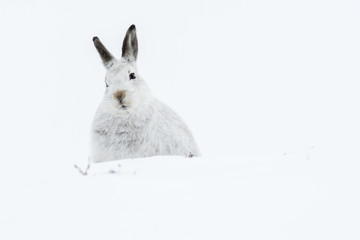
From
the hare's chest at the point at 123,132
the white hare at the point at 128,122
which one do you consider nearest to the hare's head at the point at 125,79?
the white hare at the point at 128,122

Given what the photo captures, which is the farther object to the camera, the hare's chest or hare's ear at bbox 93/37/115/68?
hare's ear at bbox 93/37/115/68

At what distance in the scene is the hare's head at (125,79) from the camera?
6992 millimetres

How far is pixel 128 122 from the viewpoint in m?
7.19

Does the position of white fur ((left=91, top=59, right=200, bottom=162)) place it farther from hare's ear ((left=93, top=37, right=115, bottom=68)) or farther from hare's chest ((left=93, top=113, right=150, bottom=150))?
hare's ear ((left=93, top=37, right=115, bottom=68))

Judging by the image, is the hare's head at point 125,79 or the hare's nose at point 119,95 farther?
the hare's head at point 125,79

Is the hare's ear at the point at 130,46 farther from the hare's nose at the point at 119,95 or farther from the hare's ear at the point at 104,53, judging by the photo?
the hare's nose at the point at 119,95

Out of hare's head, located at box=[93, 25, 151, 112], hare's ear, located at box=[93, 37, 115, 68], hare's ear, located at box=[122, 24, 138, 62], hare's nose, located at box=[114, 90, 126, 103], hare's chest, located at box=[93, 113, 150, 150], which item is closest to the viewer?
hare's nose, located at box=[114, 90, 126, 103]

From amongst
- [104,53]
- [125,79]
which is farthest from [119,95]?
[104,53]

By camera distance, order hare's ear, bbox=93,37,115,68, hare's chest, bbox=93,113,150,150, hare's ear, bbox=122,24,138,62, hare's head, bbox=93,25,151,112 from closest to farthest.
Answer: hare's head, bbox=93,25,151,112 < hare's chest, bbox=93,113,150,150 < hare's ear, bbox=122,24,138,62 < hare's ear, bbox=93,37,115,68

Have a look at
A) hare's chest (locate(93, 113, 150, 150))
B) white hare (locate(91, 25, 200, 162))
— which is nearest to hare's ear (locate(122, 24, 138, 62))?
white hare (locate(91, 25, 200, 162))

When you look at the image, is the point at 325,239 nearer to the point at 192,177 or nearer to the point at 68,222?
the point at 192,177

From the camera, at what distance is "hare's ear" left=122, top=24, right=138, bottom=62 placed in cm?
734

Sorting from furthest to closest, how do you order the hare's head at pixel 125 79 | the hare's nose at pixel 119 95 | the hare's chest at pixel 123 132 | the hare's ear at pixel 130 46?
the hare's ear at pixel 130 46 → the hare's chest at pixel 123 132 → the hare's head at pixel 125 79 → the hare's nose at pixel 119 95

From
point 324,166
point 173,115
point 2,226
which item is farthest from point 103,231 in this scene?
point 173,115
